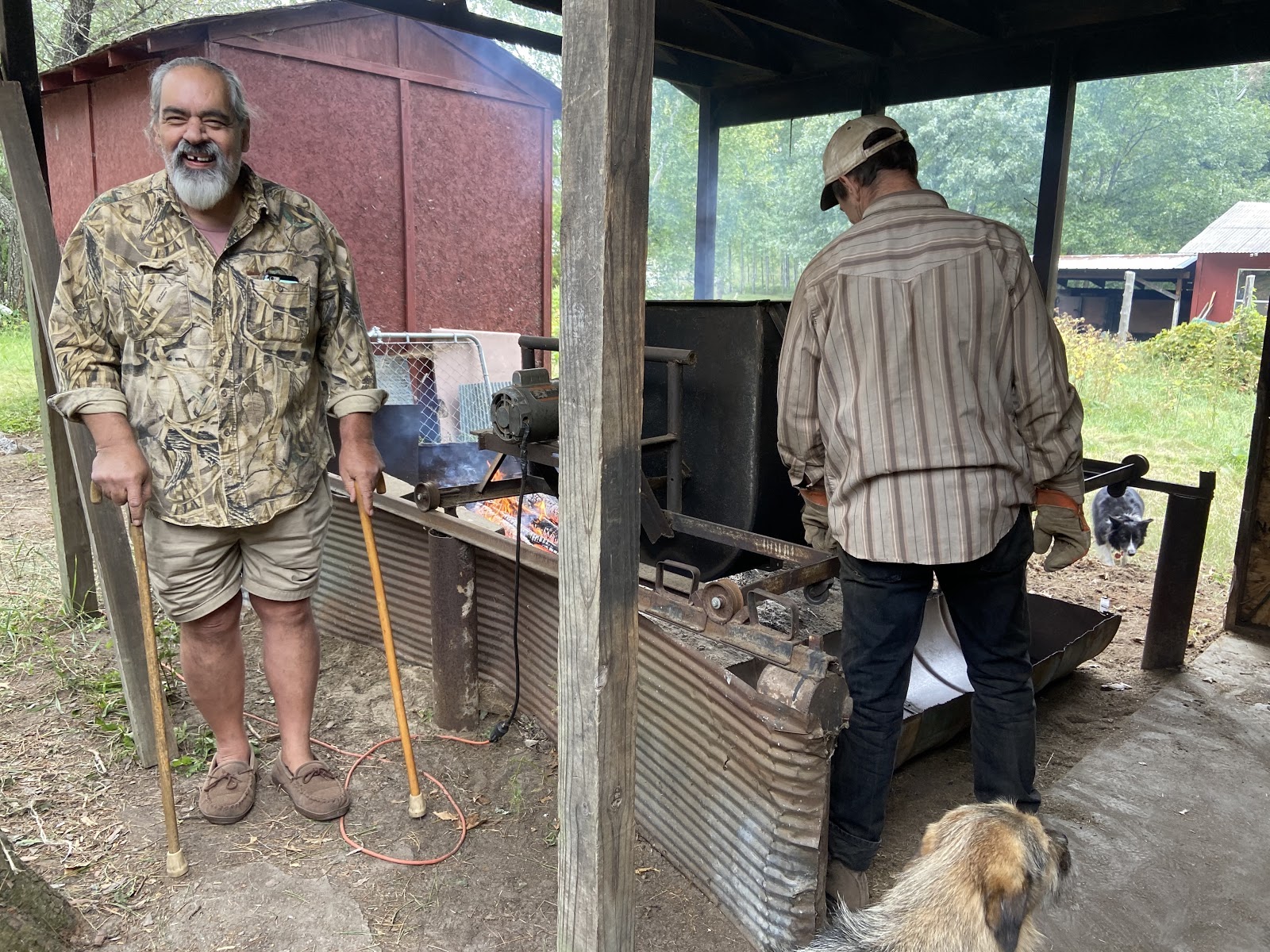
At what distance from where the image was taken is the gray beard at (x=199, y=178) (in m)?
2.53

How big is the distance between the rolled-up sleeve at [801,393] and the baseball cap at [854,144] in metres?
0.35

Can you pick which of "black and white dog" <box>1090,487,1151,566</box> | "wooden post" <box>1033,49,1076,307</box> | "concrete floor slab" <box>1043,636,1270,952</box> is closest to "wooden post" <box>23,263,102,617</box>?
"concrete floor slab" <box>1043,636,1270,952</box>

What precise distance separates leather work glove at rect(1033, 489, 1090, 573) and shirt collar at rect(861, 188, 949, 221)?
2.99ft

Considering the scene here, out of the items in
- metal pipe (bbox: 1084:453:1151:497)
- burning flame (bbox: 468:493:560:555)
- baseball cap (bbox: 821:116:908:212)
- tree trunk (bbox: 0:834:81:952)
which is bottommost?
tree trunk (bbox: 0:834:81:952)

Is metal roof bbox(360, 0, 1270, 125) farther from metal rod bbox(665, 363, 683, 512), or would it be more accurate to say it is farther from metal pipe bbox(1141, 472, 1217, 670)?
metal rod bbox(665, 363, 683, 512)

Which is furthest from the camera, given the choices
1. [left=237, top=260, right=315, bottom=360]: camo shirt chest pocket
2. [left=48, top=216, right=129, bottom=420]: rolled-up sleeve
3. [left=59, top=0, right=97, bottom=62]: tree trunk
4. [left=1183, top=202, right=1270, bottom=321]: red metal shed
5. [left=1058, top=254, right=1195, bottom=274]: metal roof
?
[left=1058, top=254, right=1195, bottom=274]: metal roof

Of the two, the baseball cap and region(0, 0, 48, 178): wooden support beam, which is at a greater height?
region(0, 0, 48, 178): wooden support beam

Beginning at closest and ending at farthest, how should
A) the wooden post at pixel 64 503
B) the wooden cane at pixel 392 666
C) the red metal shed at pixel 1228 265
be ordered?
the wooden cane at pixel 392 666, the wooden post at pixel 64 503, the red metal shed at pixel 1228 265

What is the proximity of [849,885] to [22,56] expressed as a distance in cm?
441

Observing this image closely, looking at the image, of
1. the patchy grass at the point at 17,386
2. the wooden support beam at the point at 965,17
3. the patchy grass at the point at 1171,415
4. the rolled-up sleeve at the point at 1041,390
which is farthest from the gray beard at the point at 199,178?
the patchy grass at the point at 1171,415

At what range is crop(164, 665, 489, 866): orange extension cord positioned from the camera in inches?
107

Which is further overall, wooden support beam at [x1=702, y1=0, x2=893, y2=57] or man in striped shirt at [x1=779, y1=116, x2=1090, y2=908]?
wooden support beam at [x1=702, y1=0, x2=893, y2=57]

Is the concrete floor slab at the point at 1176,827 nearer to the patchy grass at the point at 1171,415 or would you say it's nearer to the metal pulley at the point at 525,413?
the metal pulley at the point at 525,413

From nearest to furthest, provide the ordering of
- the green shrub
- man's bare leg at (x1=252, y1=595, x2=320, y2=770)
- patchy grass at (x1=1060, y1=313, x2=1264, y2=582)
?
man's bare leg at (x1=252, y1=595, x2=320, y2=770)
patchy grass at (x1=1060, y1=313, x2=1264, y2=582)
the green shrub
